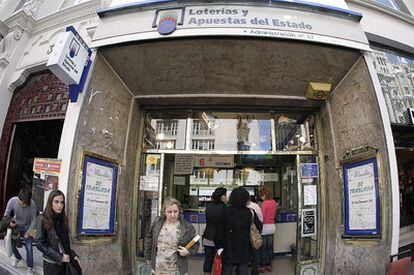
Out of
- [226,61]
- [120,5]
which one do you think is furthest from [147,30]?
[226,61]

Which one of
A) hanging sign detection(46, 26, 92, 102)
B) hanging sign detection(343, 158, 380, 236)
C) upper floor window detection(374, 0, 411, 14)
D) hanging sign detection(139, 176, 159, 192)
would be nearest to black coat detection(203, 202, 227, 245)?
hanging sign detection(139, 176, 159, 192)

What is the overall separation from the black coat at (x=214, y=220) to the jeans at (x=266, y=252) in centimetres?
232

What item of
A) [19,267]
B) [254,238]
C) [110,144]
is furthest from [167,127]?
[19,267]

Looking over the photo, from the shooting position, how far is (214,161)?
7.62 meters

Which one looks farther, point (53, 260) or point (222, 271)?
point (222, 271)

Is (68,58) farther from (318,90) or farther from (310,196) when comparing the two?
(310,196)

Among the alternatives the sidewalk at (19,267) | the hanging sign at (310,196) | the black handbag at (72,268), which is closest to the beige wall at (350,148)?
the hanging sign at (310,196)

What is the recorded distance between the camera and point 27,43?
8.20 metres

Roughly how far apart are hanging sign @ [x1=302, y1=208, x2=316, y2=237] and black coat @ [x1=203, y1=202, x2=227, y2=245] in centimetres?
198

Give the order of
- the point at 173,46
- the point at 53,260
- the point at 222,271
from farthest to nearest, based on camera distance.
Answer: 1. the point at 173,46
2. the point at 222,271
3. the point at 53,260

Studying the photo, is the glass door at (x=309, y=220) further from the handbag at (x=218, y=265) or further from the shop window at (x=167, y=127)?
the shop window at (x=167, y=127)

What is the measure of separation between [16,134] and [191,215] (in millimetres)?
5557

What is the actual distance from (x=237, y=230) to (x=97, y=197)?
2.41 meters

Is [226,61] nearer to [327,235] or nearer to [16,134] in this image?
[327,235]
